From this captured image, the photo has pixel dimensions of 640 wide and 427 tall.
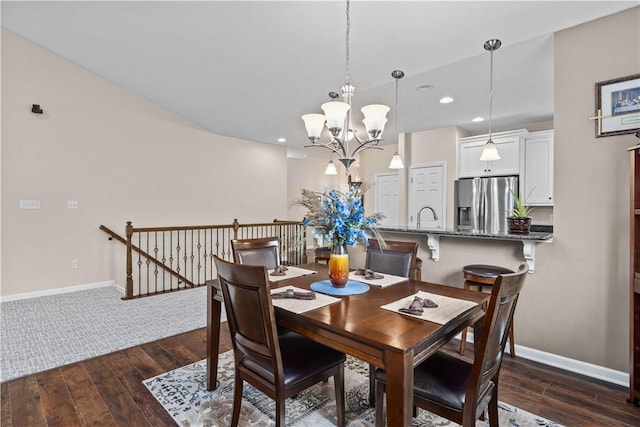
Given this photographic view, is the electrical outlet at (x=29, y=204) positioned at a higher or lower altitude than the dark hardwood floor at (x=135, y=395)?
higher

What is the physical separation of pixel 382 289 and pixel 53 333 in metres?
3.28

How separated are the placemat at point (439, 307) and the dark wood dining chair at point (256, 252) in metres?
1.29

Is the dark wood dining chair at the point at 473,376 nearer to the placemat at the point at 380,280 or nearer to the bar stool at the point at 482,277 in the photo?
the placemat at the point at 380,280

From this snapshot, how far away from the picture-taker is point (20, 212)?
13.6ft

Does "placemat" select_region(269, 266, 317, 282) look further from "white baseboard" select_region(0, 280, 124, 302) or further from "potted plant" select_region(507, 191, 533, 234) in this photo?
"white baseboard" select_region(0, 280, 124, 302)

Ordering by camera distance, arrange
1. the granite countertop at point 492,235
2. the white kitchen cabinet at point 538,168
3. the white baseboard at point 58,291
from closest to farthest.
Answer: the granite countertop at point 492,235
the white baseboard at point 58,291
the white kitchen cabinet at point 538,168

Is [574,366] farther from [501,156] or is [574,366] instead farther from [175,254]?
[175,254]

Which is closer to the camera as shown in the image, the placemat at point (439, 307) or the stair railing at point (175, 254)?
the placemat at point (439, 307)

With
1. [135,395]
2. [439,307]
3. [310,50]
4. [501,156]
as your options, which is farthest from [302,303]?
[501,156]

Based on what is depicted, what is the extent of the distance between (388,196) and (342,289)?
17.0 feet

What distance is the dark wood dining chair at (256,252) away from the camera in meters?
2.53

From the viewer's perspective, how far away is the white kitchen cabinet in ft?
14.7

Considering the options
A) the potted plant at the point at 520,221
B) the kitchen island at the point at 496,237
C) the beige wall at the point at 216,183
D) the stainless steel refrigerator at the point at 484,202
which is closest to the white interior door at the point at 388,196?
the beige wall at the point at 216,183

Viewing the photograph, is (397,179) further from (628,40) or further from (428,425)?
(428,425)
